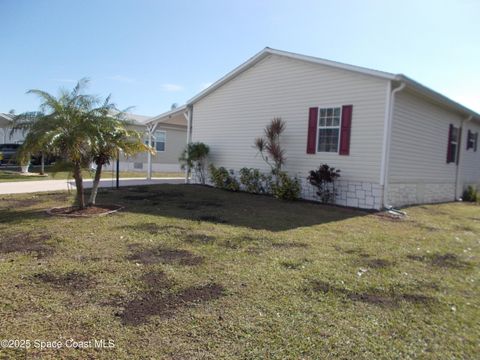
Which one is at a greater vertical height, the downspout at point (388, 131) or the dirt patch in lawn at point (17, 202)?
the downspout at point (388, 131)

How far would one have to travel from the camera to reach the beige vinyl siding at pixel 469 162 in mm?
13430

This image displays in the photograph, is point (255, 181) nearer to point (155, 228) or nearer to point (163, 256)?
point (155, 228)

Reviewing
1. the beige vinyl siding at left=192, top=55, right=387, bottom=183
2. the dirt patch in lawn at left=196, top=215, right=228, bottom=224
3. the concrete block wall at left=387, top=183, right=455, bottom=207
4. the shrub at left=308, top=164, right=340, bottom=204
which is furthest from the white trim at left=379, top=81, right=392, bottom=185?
the dirt patch in lawn at left=196, top=215, right=228, bottom=224

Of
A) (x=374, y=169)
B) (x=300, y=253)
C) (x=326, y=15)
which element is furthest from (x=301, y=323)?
(x=326, y=15)

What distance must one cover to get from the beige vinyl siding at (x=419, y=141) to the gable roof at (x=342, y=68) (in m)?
0.35

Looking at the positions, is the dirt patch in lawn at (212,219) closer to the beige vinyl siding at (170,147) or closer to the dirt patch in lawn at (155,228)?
the dirt patch in lawn at (155,228)

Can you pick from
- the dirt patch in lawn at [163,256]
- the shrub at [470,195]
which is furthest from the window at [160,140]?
the dirt patch in lawn at [163,256]

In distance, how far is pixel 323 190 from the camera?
32.5 feet

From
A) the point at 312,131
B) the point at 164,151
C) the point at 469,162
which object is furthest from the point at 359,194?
the point at 164,151

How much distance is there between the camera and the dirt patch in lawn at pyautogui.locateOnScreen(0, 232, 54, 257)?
4.42 meters

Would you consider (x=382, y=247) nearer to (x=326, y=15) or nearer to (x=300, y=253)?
(x=300, y=253)

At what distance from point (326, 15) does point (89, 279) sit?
8968 mm

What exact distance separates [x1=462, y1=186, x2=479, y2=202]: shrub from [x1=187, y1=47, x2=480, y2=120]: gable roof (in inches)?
107

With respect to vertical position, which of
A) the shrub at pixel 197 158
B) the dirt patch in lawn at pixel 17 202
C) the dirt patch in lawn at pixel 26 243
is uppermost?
the shrub at pixel 197 158
